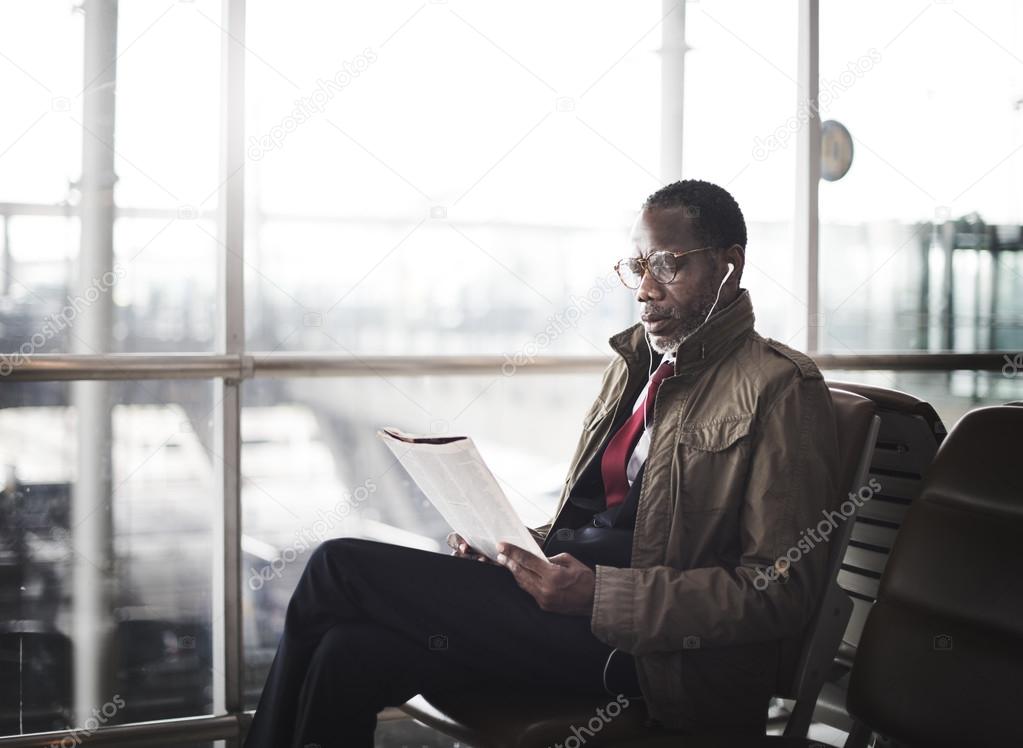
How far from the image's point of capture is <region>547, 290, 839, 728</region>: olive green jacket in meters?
1.55

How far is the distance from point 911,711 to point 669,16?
83.8 inches

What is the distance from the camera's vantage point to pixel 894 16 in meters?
3.15

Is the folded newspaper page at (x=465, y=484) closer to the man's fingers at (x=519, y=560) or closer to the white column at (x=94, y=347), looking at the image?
the man's fingers at (x=519, y=560)

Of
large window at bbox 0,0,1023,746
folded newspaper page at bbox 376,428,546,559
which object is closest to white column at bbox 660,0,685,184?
large window at bbox 0,0,1023,746

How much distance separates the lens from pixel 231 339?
241 cm

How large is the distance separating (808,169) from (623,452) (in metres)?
1.53

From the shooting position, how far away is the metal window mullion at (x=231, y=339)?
238 cm

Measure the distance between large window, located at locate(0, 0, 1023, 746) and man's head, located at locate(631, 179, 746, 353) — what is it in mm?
770

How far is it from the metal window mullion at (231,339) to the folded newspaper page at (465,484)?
2.74 ft

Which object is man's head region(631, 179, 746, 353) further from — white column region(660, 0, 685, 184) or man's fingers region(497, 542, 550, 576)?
white column region(660, 0, 685, 184)

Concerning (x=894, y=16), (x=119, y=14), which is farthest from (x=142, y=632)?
(x=894, y=16)

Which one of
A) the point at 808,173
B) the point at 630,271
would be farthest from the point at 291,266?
the point at 808,173

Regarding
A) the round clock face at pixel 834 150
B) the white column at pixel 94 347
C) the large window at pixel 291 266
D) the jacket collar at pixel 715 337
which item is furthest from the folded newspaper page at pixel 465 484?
the round clock face at pixel 834 150

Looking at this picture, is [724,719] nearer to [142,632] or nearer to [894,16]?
[142,632]
